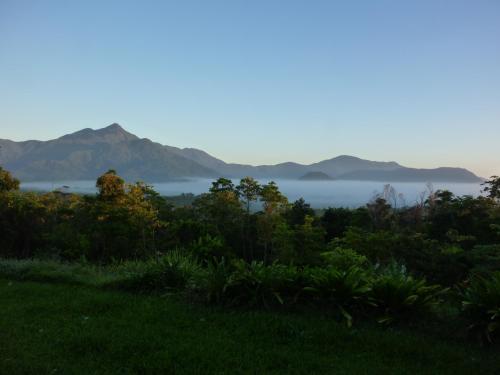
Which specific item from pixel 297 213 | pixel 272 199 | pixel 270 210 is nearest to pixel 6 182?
pixel 272 199

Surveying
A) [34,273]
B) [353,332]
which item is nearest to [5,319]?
[34,273]

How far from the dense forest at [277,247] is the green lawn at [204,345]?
1.69 ft

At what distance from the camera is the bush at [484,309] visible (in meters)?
4.66

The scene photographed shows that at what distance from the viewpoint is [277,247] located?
26875 millimetres

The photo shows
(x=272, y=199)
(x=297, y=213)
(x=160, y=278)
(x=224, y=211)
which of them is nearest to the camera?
(x=160, y=278)

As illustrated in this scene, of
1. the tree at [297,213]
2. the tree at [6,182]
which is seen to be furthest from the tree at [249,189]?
the tree at [6,182]

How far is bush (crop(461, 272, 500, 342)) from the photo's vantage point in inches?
184

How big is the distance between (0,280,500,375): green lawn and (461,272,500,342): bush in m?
0.31

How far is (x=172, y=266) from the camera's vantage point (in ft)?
23.3

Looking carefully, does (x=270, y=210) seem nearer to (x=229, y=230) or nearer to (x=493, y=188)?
(x=229, y=230)

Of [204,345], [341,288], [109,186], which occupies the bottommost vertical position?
[204,345]

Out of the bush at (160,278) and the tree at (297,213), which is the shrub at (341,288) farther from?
the tree at (297,213)

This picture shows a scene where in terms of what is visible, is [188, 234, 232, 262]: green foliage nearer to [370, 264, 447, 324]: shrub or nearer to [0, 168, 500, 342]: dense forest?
[0, 168, 500, 342]: dense forest

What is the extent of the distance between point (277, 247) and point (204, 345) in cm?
2275
